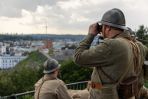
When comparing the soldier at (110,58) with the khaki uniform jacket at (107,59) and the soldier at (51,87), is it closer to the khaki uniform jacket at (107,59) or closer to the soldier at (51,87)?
the khaki uniform jacket at (107,59)

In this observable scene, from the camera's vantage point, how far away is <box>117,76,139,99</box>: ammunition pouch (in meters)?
4.14

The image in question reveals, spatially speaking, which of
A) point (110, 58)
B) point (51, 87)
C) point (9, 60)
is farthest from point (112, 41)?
point (9, 60)

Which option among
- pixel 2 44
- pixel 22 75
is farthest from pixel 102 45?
pixel 2 44

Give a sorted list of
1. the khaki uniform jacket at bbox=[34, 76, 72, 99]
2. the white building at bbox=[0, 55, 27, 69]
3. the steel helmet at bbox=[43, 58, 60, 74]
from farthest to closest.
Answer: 1. the white building at bbox=[0, 55, 27, 69]
2. the steel helmet at bbox=[43, 58, 60, 74]
3. the khaki uniform jacket at bbox=[34, 76, 72, 99]

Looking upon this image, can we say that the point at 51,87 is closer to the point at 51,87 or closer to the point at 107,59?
the point at 51,87

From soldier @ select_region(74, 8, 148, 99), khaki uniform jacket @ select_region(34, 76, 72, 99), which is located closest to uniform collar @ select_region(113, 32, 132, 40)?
soldier @ select_region(74, 8, 148, 99)

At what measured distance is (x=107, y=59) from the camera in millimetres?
4047

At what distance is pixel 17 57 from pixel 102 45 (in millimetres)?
134441

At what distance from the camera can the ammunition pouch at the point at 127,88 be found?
4.14 m

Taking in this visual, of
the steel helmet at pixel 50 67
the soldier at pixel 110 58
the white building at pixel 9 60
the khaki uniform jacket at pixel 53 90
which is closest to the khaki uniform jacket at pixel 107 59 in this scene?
the soldier at pixel 110 58

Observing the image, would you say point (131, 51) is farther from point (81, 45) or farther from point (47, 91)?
point (47, 91)

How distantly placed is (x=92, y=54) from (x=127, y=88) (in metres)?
0.42

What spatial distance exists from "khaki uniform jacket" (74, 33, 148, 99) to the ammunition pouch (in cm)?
9

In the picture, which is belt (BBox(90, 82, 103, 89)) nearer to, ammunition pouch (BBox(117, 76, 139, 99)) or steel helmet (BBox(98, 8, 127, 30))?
ammunition pouch (BBox(117, 76, 139, 99))
